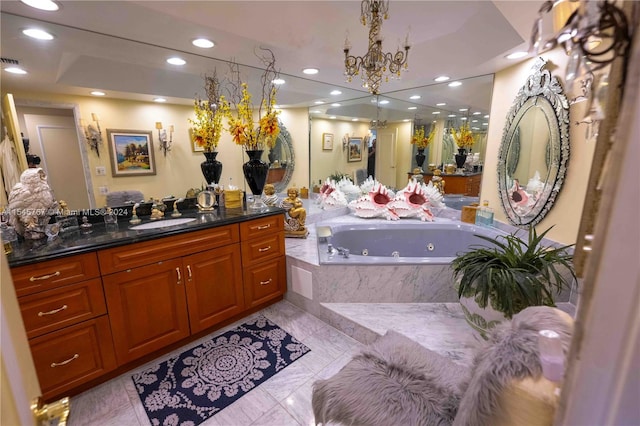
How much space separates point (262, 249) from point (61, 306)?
4.25 feet

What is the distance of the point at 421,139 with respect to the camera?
12.3 ft

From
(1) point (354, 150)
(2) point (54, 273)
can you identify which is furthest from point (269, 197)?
(2) point (54, 273)

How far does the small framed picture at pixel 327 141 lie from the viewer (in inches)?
151

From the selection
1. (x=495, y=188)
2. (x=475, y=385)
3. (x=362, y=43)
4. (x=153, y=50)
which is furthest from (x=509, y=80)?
(x=153, y=50)

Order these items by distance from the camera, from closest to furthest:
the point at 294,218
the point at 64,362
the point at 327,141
A: 1. the point at 64,362
2. the point at 294,218
3. the point at 327,141

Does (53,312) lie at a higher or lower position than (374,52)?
lower

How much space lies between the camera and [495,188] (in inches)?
115

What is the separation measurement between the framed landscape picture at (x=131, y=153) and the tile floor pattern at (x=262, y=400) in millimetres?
1425

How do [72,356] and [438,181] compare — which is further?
[438,181]

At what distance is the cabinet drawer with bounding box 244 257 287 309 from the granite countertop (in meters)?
0.46

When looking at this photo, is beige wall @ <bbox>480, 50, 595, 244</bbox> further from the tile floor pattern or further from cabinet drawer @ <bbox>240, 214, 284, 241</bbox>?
cabinet drawer @ <bbox>240, 214, 284, 241</bbox>

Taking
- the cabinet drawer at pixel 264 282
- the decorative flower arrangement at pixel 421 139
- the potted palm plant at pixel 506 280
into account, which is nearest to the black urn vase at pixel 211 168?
the cabinet drawer at pixel 264 282

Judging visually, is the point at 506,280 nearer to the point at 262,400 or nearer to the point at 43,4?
the point at 262,400

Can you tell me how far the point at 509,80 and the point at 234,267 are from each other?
120 inches
